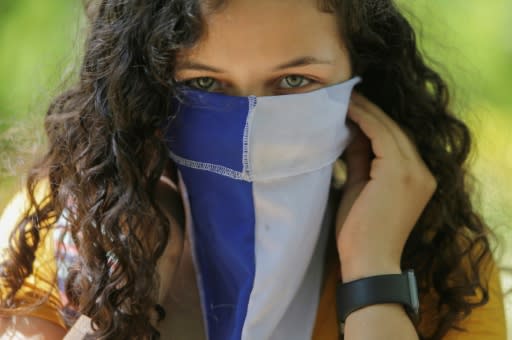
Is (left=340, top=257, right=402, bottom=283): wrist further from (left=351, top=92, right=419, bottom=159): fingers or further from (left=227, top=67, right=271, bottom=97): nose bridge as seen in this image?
(left=227, top=67, right=271, bottom=97): nose bridge

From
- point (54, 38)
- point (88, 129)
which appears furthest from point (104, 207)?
point (54, 38)

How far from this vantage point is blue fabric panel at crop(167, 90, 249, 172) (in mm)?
1693

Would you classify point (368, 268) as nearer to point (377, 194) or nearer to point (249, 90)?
point (377, 194)

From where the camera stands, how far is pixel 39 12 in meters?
4.27

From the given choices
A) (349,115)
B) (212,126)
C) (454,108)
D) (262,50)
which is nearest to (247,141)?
(212,126)

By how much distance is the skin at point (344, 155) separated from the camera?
164 cm

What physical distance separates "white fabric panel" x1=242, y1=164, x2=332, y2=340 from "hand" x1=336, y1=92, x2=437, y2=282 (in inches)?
4.3

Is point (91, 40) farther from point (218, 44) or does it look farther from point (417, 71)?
point (417, 71)

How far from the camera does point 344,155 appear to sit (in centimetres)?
196

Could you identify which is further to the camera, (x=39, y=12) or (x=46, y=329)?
(x=39, y=12)

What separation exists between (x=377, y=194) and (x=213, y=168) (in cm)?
36

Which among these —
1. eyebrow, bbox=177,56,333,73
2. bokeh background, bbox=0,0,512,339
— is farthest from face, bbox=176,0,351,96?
bokeh background, bbox=0,0,512,339

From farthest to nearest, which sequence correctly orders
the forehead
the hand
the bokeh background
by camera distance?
the bokeh background
the hand
the forehead

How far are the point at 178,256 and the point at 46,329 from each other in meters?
0.34
